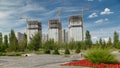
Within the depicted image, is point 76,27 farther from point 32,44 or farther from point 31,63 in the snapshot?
point 31,63

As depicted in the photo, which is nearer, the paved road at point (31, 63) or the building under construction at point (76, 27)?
the paved road at point (31, 63)

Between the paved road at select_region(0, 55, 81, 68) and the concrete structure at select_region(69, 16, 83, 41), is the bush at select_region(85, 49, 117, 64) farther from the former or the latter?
the concrete structure at select_region(69, 16, 83, 41)

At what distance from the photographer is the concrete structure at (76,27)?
368 feet

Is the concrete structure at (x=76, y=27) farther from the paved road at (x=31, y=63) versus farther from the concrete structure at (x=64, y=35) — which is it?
the paved road at (x=31, y=63)

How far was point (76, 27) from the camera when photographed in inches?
4712

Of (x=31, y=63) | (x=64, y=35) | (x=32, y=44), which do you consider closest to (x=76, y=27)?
(x=64, y=35)

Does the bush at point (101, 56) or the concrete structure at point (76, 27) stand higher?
the concrete structure at point (76, 27)

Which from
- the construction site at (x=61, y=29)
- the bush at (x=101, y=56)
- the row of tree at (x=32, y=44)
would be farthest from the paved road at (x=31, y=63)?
the construction site at (x=61, y=29)

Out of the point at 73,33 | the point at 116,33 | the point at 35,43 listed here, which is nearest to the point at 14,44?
the point at 35,43

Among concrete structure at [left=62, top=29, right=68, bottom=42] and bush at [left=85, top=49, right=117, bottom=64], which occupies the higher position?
concrete structure at [left=62, top=29, right=68, bottom=42]

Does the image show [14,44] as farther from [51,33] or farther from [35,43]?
[51,33]

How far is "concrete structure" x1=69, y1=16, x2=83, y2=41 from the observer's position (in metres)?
112

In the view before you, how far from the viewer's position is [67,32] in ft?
397

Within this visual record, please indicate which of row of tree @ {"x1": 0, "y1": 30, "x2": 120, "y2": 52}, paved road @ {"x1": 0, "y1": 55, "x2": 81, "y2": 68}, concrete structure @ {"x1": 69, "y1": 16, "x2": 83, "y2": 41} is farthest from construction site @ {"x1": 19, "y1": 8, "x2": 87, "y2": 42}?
paved road @ {"x1": 0, "y1": 55, "x2": 81, "y2": 68}
